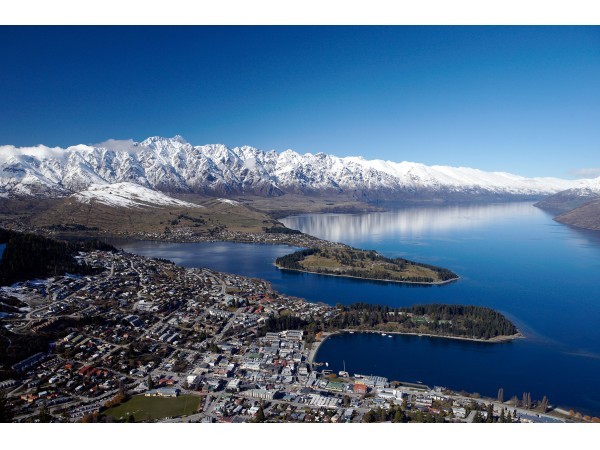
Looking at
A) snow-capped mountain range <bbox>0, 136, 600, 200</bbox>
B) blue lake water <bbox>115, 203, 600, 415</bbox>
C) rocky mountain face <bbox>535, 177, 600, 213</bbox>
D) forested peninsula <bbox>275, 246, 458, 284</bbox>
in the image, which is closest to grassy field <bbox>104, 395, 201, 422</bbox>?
blue lake water <bbox>115, 203, 600, 415</bbox>

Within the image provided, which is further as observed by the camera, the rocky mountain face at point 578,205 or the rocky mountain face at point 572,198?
the rocky mountain face at point 572,198

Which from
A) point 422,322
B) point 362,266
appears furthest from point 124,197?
point 422,322

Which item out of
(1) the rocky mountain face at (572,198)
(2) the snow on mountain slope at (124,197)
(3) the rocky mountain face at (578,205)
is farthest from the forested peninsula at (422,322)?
(1) the rocky mountain face at (572,198)

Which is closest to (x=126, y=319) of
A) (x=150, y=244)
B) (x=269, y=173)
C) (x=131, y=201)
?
(x=150, y=244)

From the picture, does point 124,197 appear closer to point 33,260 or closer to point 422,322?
point 33,260

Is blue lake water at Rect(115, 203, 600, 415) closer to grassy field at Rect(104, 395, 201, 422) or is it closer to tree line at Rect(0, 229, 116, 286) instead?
grassy field at Rect(104, 395, 201, 422)

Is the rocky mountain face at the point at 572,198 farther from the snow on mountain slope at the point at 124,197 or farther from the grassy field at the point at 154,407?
the grassy field at the point at 154,407
